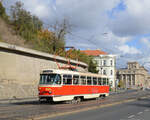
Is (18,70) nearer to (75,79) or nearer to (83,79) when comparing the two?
(83,79)

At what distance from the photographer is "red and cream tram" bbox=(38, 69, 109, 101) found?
789 inches

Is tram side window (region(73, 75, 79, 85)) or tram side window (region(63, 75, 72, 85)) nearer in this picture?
tram side window (region(63, 75, 72, 85))

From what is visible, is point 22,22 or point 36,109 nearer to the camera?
point 36,109

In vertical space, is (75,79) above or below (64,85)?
above

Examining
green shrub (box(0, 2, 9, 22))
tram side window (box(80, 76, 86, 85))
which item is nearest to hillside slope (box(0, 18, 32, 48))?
green shrub (box(0, 2, 9, 22))

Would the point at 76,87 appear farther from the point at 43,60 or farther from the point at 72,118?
the point at 43,60

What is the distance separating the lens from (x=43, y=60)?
34.9m

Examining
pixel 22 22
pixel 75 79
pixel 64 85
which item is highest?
pixel 22 22

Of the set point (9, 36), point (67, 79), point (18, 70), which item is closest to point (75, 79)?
point (67, 79)

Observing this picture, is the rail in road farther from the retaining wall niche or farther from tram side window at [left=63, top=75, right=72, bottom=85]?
the retaining wall niche

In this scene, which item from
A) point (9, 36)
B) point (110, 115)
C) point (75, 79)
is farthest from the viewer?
point (9, 36)

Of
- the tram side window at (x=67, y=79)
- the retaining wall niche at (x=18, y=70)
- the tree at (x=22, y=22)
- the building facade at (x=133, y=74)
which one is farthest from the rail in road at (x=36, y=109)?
the building facade at (x=133, y=74)

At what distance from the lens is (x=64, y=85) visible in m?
20.9

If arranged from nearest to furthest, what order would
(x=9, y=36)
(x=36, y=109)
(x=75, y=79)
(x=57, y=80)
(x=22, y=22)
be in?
(x=36, y=109) < (x=57, y=80) < (x=75, y=79) < (x=9, y=36) < (x=22, y=22)
